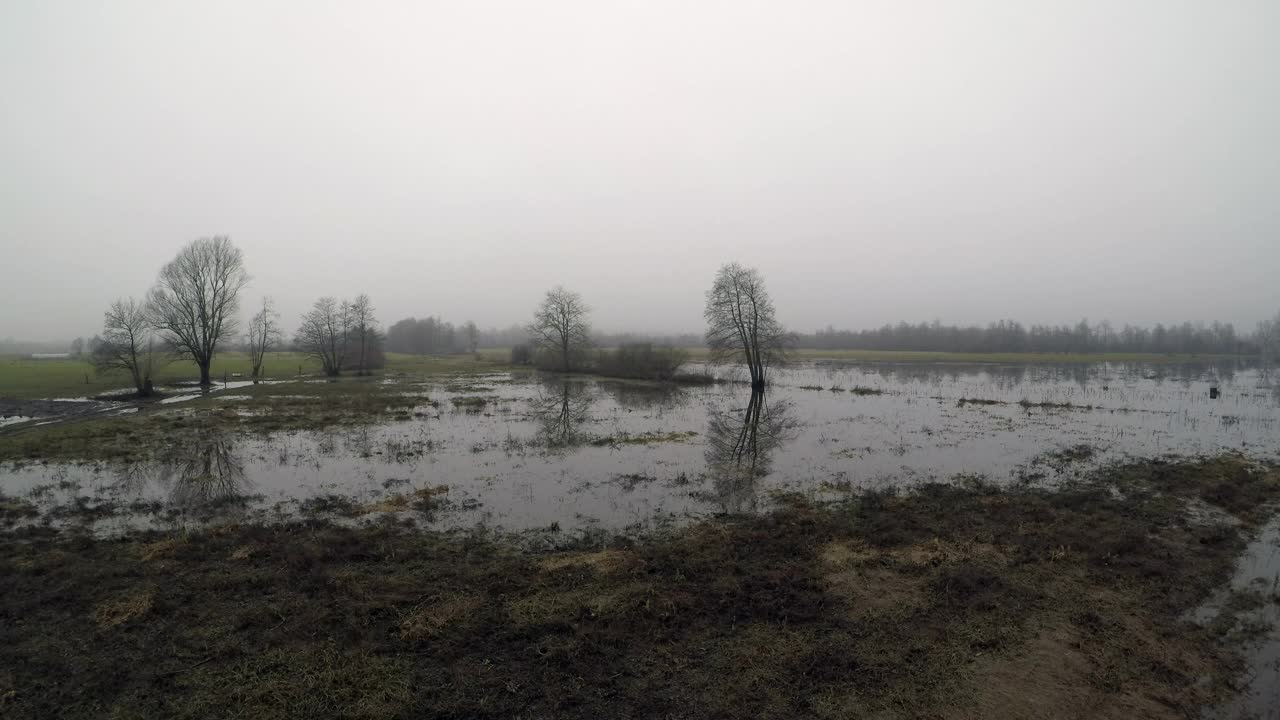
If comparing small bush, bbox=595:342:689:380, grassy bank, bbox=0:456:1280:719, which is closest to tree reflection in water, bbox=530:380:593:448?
grassy bank, bbox=0:456:1280:719

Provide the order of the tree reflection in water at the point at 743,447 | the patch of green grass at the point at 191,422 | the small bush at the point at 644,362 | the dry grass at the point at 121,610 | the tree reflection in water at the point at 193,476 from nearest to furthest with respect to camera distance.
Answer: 1. the dry grass at the point at 121,610
2. the tree reflection in water at the point at 193,476
3. the tree reflection in water at the point at 743,447
4. the patch of green grass at the point at 191,422
5. the small bush at the point at 644,362

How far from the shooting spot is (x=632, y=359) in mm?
53719

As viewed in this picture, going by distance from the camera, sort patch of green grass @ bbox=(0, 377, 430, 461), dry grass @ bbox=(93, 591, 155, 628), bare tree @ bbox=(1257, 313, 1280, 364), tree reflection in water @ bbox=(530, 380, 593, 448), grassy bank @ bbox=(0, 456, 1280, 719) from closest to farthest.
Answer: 1. grassy bank @ bbox=(0, 456, 1280, 719)
2. dry grass @ bbox=(93, 591, 155, 628)
3. patch of green grass @ bbox=(0, 377, 430, 461)
4. tree reflection in water @ bbox=(530, 380, 593, 448)
5. bare tree @ bbox=(1257, 313, 1280, 364)

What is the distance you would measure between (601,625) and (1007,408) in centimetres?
2908

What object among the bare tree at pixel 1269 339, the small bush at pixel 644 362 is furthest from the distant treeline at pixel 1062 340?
the small bush at pixel 644 362

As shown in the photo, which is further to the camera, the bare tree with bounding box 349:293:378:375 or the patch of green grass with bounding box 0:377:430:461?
the bare tree with bounding box 349:293:378:375

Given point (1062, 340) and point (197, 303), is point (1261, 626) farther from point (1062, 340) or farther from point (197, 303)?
point (1062, 340)

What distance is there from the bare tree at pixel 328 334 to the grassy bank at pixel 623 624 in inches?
2189

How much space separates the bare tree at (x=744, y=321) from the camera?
38.5m

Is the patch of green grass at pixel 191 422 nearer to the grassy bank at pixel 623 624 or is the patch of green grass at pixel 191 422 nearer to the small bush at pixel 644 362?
the grassy bank at pixel 623 624

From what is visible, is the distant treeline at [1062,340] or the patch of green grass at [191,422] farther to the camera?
the distant treeline at [1062,340]

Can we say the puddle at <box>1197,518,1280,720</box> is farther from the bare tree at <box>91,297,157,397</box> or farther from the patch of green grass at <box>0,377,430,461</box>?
the bare tree at <box>91,297,157,397</box>

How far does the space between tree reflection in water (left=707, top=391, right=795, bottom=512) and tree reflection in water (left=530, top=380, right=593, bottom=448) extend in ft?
16.9

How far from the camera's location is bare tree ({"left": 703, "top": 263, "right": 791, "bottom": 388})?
3847 cm
